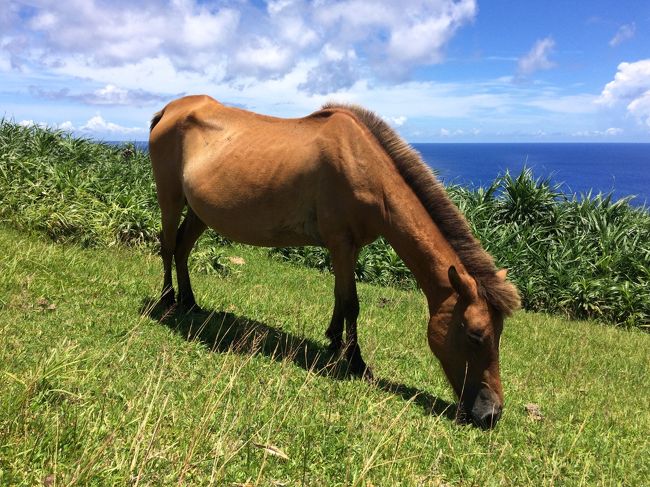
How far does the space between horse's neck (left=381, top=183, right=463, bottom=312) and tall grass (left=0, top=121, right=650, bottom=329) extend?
4780mm

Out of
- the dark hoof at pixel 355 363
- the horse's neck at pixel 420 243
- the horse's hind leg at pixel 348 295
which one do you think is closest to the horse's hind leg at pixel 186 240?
the horse's hind leg at pixel 348 295

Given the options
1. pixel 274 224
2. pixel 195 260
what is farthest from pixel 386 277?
pixel 274 224

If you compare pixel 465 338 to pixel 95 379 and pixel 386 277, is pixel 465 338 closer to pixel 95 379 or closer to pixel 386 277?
pixel 95 379

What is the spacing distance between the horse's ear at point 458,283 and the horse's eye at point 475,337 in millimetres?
272

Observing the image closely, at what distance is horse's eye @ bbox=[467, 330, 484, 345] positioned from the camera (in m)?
3.64

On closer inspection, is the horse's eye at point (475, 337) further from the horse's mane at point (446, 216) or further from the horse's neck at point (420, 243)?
the horse's neck at point (420, 243)

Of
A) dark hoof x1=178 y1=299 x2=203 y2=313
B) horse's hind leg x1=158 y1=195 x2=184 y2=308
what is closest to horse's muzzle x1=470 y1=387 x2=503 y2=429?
dark hoof x1=178 y1=299 x2=203 y2=313

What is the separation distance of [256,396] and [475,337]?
1640 millimetres

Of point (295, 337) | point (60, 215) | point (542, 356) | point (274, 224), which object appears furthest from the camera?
point (60, 215)

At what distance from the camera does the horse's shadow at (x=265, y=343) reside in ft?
13.4

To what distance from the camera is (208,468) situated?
7.93 ft

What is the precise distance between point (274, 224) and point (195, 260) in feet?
13.0

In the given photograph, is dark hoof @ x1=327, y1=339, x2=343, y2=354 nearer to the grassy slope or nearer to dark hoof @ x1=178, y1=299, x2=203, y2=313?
the grassy slope

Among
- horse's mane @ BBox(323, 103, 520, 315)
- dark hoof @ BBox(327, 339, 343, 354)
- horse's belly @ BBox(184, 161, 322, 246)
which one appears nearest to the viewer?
horse's mane @ BBox(323, 103, 520, 315)
